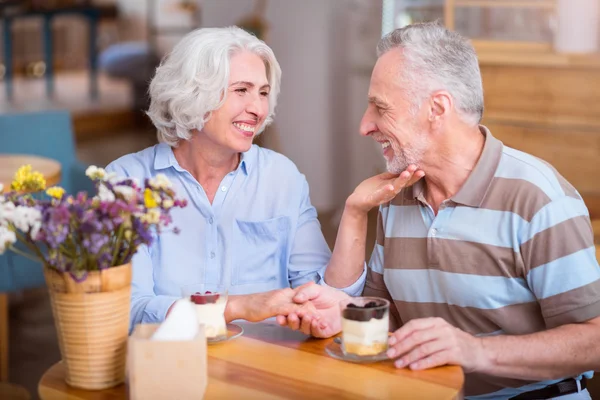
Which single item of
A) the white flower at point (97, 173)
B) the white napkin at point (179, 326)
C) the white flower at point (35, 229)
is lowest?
the white napkin at point (179, 326)

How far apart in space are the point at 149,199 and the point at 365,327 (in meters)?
0.46

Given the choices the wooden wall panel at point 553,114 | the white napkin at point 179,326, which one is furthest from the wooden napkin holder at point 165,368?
the wooden wall panel at point 553,114

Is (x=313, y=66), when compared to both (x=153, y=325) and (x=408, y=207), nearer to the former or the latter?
(x=408, y=207)

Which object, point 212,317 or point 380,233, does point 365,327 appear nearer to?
point 212,317

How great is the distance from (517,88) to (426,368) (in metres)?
2.84

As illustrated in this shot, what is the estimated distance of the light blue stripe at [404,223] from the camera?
196cm

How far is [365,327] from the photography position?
156cm

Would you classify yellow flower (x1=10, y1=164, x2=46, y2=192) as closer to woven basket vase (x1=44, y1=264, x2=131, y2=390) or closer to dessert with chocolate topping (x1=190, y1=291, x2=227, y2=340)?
woven basket vase (x1=44, y1=264, x2=131, y2=390)

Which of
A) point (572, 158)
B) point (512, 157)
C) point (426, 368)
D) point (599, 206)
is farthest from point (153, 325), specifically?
point (572, 158)

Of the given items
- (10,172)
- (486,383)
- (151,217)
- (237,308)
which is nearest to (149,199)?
Answer: (151,217)

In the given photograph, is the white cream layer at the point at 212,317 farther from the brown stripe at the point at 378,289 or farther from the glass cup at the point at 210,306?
the brown stripe at the point at 378,289

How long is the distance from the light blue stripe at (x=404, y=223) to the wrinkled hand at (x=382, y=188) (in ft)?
0.20

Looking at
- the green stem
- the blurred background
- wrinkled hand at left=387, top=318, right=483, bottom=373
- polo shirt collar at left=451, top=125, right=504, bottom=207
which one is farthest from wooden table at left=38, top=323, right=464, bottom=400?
the blurred background

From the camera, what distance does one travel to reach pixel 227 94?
87.7 inches
